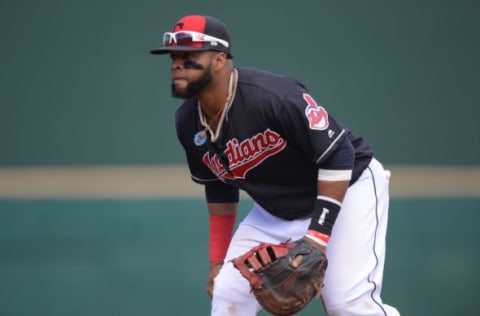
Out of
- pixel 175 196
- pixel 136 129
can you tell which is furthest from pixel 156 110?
pixel 175 196

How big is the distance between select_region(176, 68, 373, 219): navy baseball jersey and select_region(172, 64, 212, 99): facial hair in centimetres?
12

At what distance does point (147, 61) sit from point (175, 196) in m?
0.77

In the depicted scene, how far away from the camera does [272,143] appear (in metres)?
3.27

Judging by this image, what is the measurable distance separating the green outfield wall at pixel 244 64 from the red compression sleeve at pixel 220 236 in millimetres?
1649

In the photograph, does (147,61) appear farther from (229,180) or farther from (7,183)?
(229,180)

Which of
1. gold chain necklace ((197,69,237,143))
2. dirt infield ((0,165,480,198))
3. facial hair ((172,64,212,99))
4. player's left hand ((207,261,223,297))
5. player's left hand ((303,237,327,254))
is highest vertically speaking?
facial hair ((172,64,212,99))

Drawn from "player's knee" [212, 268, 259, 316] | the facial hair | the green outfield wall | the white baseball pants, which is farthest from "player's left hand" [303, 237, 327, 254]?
the green outfield wall

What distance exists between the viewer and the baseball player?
10.4ft

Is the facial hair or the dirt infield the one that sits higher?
the facial hair

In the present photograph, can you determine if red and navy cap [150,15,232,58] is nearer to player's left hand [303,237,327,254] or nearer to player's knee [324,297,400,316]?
player's left hand [303,237,327,254]

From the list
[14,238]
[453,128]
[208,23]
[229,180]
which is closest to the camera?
[208,23]

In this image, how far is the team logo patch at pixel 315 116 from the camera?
10.3 feet

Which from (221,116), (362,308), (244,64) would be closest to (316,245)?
(362,308)

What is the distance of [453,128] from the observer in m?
5.43
